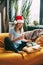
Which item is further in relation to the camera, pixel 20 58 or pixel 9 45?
pixel 9 45

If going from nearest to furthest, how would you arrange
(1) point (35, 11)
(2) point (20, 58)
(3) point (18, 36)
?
(2) point (20, 58) < (3) point (18, 36) < (1) point (35, 11)

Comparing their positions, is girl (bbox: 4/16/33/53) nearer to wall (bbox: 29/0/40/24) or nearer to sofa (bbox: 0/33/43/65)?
sofa (bbox: 0/33/43/65)

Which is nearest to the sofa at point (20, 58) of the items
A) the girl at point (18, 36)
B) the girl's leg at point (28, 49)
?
the girl's leg at point (28, 49)

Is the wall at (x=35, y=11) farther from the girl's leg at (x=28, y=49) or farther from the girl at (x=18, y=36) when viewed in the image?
the girl's leg at (x=28, y=49)

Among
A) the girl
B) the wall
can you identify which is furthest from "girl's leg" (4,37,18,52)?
the wall

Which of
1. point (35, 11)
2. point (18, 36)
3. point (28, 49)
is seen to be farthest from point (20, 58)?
point (35, 11)

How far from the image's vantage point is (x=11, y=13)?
3672mm

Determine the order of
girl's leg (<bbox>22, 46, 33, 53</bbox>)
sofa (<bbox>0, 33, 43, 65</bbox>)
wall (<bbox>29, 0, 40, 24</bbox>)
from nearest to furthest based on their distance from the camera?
sofa (<bbox>0, 33, 43, 65</bbox>) → girl's leg (<bbox>22, 46, 33, 53</bbox>) → wall (<bbox>29, 0, 40, 24</bbox>)

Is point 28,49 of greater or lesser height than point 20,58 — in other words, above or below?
above

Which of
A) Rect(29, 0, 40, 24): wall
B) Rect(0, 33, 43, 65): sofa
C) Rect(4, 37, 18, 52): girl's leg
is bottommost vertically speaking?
Answer: Rect(0, 33, 43, 65): sofa

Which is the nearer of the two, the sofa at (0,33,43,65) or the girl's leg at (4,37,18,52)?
the sofa at (0,33,43,65)

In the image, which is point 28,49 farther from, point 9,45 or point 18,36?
point 18,36

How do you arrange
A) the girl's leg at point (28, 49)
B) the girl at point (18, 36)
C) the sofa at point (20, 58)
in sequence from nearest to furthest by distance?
the sofa at point (20, 58) → the girl's leg at point (28, 49) → the girl at point (18, 36)

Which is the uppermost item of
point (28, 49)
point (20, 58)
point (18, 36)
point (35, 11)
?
point (35, 11)
